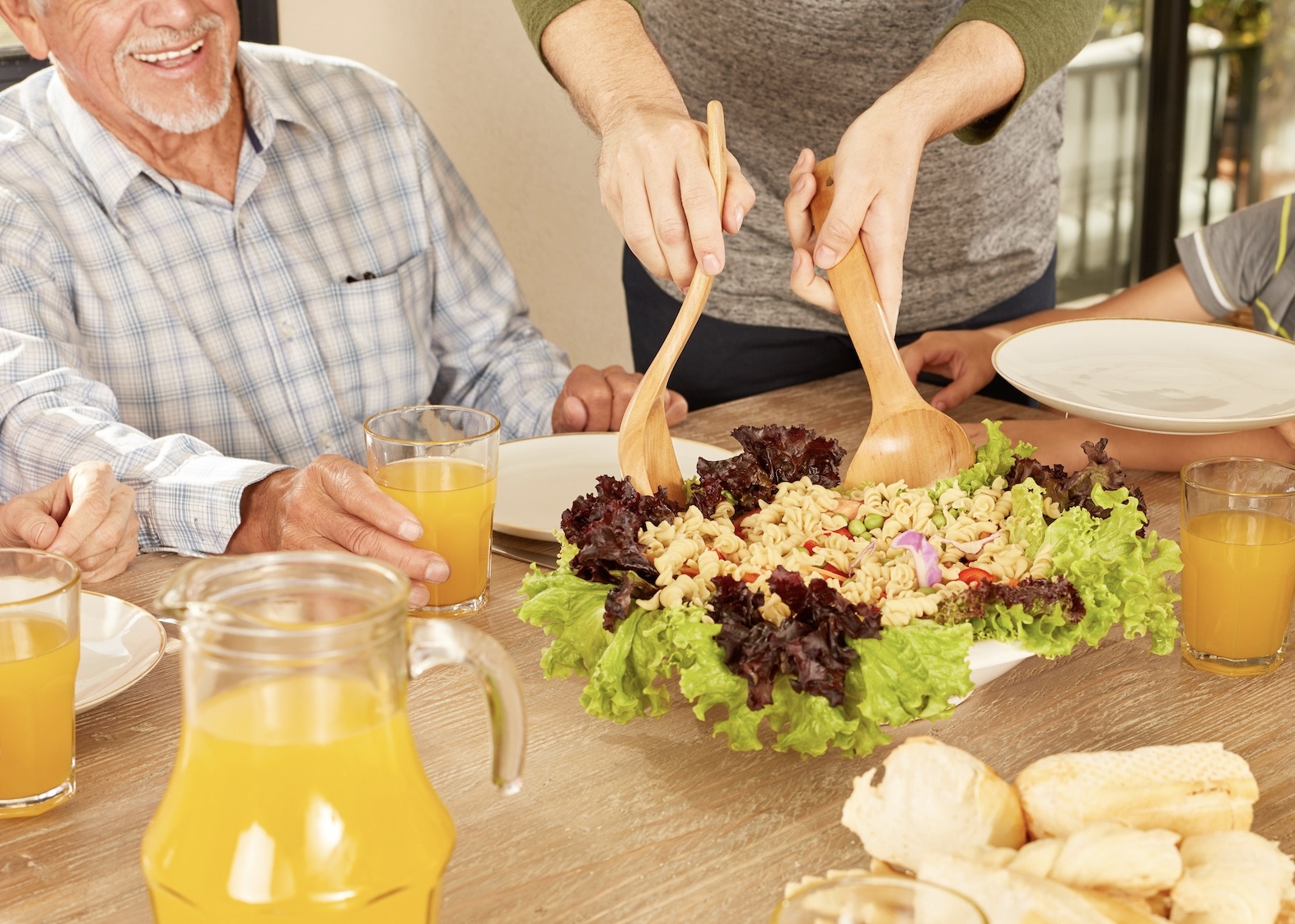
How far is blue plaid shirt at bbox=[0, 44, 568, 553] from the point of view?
1842 millimetres

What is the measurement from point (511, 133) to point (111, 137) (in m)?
1.62

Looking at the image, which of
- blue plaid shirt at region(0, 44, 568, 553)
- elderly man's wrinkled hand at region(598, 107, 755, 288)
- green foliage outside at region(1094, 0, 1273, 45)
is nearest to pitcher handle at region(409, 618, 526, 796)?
elderly man's wrinkled hand at region(598, 107, 755, 288)

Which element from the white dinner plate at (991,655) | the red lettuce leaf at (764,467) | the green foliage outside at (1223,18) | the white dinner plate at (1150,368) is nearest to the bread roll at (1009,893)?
the white dinner plate at (991,655)

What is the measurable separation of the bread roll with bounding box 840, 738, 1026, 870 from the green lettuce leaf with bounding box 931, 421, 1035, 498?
0.53 m

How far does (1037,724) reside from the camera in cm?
104

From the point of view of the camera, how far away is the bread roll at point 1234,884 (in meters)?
0.63

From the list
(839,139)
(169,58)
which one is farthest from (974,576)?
(169,58)

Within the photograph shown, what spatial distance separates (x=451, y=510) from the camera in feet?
4.09

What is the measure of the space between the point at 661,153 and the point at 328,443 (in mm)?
1072

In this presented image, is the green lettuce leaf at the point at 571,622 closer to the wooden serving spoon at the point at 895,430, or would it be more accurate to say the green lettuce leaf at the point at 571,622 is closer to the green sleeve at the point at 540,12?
the wooden serving spoon at the point at 895,430

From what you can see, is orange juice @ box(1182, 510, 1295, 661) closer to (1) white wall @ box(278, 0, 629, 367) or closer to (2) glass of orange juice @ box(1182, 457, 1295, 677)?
(2) glass of orange juice @ box(1182, 457, 1295, 677)

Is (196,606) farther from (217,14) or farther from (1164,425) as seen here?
(217,14)

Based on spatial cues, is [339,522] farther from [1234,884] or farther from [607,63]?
[1234,884]

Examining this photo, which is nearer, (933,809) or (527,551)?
(933,809)
